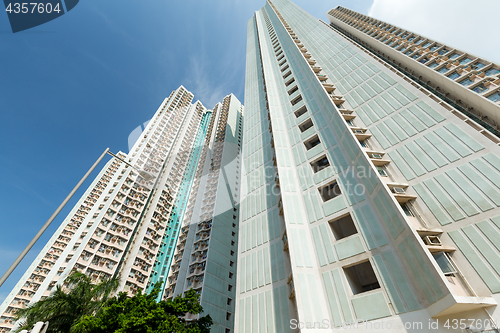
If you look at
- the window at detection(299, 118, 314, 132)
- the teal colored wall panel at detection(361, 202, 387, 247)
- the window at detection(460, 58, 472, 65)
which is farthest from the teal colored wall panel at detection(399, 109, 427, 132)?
the window at detection(460, 58, 472, 65)

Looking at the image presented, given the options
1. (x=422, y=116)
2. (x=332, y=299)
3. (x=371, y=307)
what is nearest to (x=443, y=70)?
(x=422, y=116)

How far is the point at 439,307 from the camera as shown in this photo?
26.6 feet

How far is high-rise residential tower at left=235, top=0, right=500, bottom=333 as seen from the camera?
9.15 meters

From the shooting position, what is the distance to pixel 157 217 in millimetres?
43406

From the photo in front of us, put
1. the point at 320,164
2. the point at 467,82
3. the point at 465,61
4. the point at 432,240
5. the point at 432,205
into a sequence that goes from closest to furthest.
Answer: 1. the point at 432,240
2. the point at 432,205
3. the point at 320,164
4. the point at 467,82
5. the point at 465,61

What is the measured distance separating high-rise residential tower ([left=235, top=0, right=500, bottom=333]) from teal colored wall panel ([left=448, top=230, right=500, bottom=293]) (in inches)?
1.2

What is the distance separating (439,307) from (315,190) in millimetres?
9290

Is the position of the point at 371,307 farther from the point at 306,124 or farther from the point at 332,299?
the point at 306,124

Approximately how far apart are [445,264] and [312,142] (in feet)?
45.0

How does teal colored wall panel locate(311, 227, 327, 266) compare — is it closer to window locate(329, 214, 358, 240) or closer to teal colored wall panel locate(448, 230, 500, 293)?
window locate(329, 214, 358, 240)

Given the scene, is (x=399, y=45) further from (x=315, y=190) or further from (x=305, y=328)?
(x=305, y=328)

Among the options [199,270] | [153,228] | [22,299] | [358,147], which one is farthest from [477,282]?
[22,299]

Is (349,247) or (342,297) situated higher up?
(349,247)

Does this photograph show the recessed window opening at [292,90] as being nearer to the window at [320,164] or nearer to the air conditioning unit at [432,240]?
the window at [320,164]
